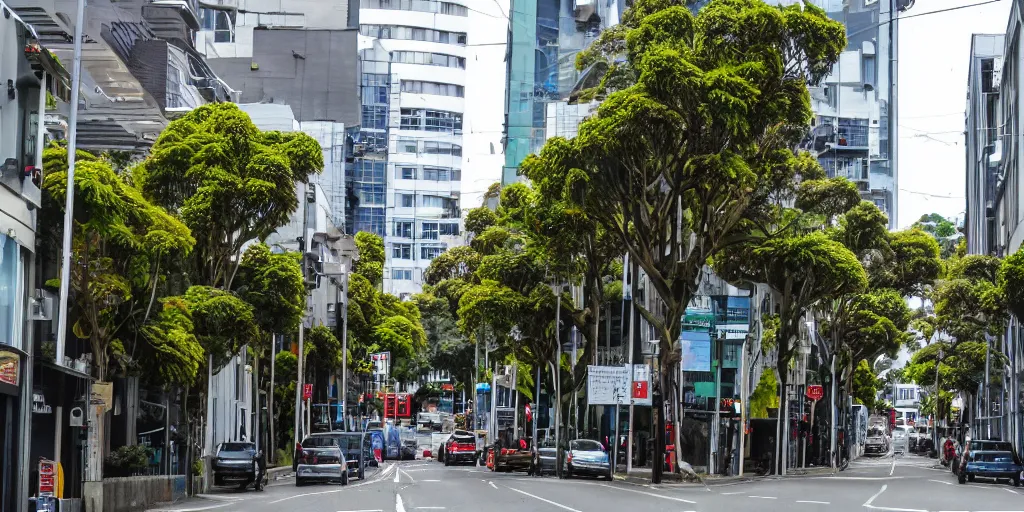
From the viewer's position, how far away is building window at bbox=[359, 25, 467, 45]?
138500mm

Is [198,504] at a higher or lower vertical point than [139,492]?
lower

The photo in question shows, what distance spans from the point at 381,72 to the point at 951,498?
330ft

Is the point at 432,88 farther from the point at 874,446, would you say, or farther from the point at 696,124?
the point at 696,124

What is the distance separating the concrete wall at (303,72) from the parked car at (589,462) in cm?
4503

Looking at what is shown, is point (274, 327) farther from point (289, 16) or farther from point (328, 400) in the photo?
point (289, 16)

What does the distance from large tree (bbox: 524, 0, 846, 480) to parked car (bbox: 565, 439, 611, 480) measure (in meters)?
5.62

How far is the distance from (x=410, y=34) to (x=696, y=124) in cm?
10217

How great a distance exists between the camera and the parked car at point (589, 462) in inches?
1892

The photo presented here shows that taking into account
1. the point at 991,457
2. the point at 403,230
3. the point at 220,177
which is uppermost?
the point at 403,230

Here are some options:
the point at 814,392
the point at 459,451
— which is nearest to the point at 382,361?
the point at 459,451

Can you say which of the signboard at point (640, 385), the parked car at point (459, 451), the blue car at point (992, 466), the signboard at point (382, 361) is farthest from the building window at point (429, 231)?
the blue car at point (992, 466)

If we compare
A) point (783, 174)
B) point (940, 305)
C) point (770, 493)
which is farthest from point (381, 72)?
point (770, 493)

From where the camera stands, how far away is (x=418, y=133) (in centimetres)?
13888

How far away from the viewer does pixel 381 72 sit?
12756 centimetres
